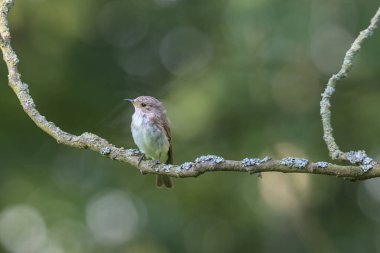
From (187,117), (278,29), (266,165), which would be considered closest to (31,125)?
(187,117)

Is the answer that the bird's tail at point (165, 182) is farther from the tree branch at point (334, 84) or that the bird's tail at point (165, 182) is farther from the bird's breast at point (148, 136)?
the tree branch at point (334, 84)

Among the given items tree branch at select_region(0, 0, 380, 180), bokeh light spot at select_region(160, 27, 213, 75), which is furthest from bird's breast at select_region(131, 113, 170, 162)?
bokeh light spot at select_region(160, 27, 213, 75)

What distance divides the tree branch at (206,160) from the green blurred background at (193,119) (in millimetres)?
3386

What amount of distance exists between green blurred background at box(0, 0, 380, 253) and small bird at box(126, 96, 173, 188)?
46.2 inches

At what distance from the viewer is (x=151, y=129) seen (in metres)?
5.32

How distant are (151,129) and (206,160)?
2.57 metres

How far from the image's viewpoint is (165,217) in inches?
284

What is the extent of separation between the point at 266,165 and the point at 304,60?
Result: 174 inches

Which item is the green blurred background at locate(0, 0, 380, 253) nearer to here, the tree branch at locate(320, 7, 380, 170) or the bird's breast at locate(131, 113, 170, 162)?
the bird's breast at locate(131, 113, 170, 162)

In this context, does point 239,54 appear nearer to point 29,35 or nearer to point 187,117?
point 187,117

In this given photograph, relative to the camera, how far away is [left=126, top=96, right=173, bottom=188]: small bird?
5277 millimetres

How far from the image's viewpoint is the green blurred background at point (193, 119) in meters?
6.62

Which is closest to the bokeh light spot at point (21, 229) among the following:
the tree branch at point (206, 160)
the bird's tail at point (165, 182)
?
the bird's tail at point (165, 182)

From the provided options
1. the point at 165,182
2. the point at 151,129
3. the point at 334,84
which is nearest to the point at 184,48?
the point at 165,182
